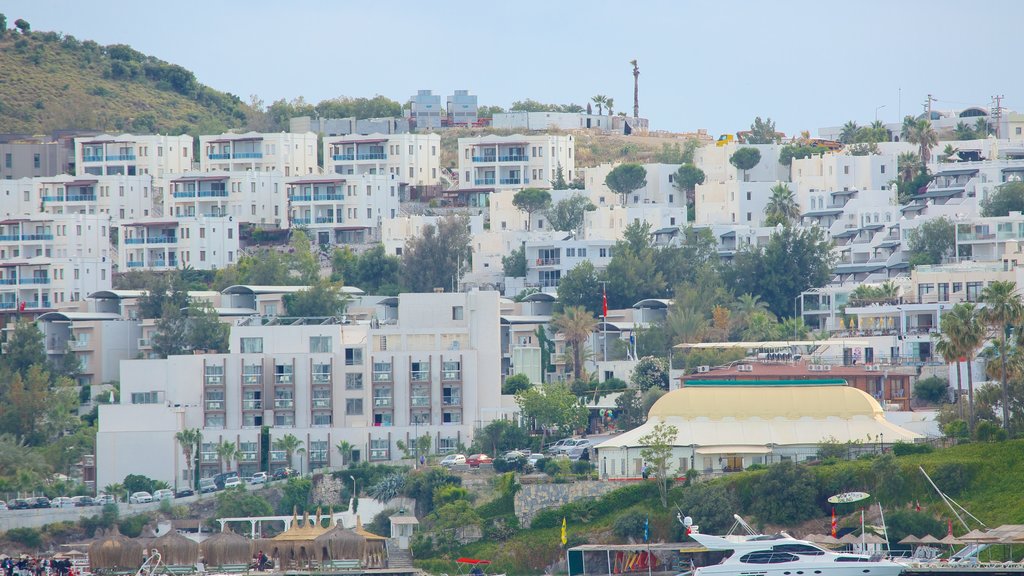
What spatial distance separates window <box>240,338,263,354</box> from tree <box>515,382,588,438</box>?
48.8 feet

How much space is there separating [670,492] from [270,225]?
79.8 meters

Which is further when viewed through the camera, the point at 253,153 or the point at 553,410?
the point at 253,153

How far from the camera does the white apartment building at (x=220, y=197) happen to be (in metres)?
168

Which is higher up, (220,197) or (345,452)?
(220,197)

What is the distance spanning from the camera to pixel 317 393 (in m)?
120

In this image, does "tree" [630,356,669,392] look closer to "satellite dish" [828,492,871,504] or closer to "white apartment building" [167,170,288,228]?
"satellite dish" [828,492,871,504]

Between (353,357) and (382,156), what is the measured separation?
191 feet

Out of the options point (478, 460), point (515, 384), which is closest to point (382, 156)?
point (515, 384)

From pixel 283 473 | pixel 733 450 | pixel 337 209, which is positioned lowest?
pixel 283 473

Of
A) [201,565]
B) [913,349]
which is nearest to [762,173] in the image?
[913,349]

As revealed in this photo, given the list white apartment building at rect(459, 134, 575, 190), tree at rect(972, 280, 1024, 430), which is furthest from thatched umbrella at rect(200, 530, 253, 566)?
white apartment building at rect(459, 134, 575, 190)

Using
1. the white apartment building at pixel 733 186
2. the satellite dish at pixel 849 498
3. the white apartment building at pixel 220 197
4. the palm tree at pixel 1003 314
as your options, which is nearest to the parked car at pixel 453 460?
the satellite dish at pixel 849 498

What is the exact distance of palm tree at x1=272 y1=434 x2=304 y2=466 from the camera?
11581 centimetres

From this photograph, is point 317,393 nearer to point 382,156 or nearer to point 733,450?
point 733,450
